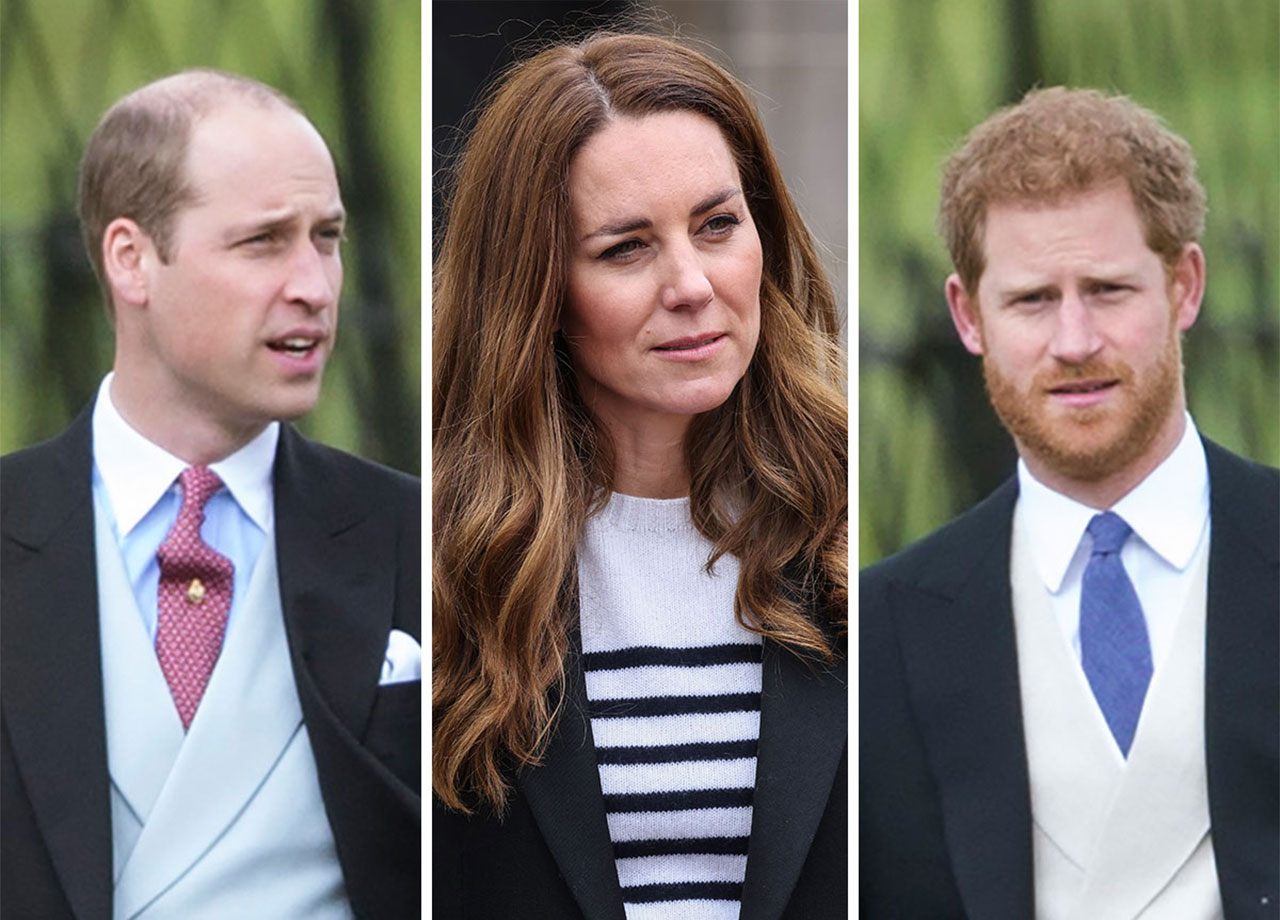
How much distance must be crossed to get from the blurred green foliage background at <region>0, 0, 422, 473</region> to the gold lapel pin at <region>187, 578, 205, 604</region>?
388 mm

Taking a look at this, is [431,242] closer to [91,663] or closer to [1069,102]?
[91,663]

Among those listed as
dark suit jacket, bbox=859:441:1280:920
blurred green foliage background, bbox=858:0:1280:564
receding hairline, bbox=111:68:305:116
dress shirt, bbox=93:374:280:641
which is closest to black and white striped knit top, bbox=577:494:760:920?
dark suit jacket, bbox=859:441:1280:920

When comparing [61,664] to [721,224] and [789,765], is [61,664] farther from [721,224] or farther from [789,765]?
[721,224]

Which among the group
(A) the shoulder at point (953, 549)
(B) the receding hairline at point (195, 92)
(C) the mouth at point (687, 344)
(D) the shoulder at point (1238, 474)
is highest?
(B) the receding hairline at point (195, 92)

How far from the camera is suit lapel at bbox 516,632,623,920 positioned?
10.6 feet

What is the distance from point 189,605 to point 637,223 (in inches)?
46.9

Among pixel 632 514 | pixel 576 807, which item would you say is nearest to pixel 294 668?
pixel 576 807

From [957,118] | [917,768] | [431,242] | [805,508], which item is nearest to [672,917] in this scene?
[917,768]

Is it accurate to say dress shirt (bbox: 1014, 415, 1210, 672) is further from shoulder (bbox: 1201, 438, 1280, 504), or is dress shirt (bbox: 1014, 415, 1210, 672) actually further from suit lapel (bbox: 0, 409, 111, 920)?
suit lapel (bbox: 0, 409, 111, 920)

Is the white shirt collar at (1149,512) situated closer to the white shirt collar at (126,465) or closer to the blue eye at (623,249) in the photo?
the blue eye at (623,249)

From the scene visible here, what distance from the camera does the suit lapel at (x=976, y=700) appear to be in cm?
336

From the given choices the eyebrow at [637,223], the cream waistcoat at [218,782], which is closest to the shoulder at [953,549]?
the eyebrow at [637,223]

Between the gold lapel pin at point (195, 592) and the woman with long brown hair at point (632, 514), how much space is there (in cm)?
48

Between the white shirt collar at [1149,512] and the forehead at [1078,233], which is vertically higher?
the forehead at [1078,233]
